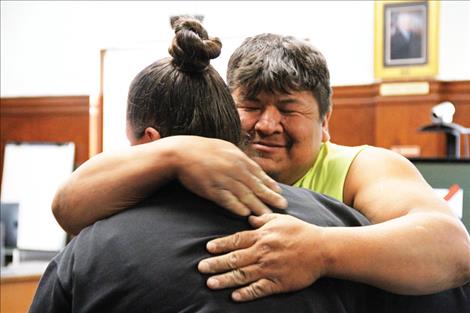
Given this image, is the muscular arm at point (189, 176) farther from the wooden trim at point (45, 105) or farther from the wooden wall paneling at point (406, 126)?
the wooden trim at point (45, 105)

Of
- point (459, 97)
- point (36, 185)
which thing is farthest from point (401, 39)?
point (36, 185)

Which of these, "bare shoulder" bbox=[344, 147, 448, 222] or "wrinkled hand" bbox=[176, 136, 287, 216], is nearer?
"wrinkled hand" bbox=[176, 136, 287, 216]

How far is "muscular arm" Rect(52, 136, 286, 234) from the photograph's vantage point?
45.1 inches

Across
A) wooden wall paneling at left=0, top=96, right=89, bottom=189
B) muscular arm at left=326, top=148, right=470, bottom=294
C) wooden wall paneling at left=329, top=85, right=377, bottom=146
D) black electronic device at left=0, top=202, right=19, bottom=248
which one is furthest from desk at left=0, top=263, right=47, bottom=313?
wooden wall paneling at left=0, top=96, right=89, bottom=189

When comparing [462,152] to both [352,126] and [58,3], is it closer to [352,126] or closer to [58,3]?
[352,126]

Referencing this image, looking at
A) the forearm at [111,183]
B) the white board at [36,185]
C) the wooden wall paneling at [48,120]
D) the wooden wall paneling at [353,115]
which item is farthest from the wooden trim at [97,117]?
Result: the forearm at [111,183]

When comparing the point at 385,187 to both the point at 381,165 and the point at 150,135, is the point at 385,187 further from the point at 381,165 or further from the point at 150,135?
the point at 150,135

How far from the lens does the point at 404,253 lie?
1.21 m

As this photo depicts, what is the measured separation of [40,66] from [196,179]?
6523mm

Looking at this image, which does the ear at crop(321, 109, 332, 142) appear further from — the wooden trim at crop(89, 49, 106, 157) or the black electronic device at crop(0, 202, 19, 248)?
the wooden trim at crop(89, 49, 106, 157)

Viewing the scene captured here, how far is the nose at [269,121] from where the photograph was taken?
5.53 feet

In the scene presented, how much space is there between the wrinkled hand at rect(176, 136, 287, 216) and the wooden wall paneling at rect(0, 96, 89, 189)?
6.17 meters

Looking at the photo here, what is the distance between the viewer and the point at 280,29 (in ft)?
21.5

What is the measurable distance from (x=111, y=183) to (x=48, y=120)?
21.2 feet
